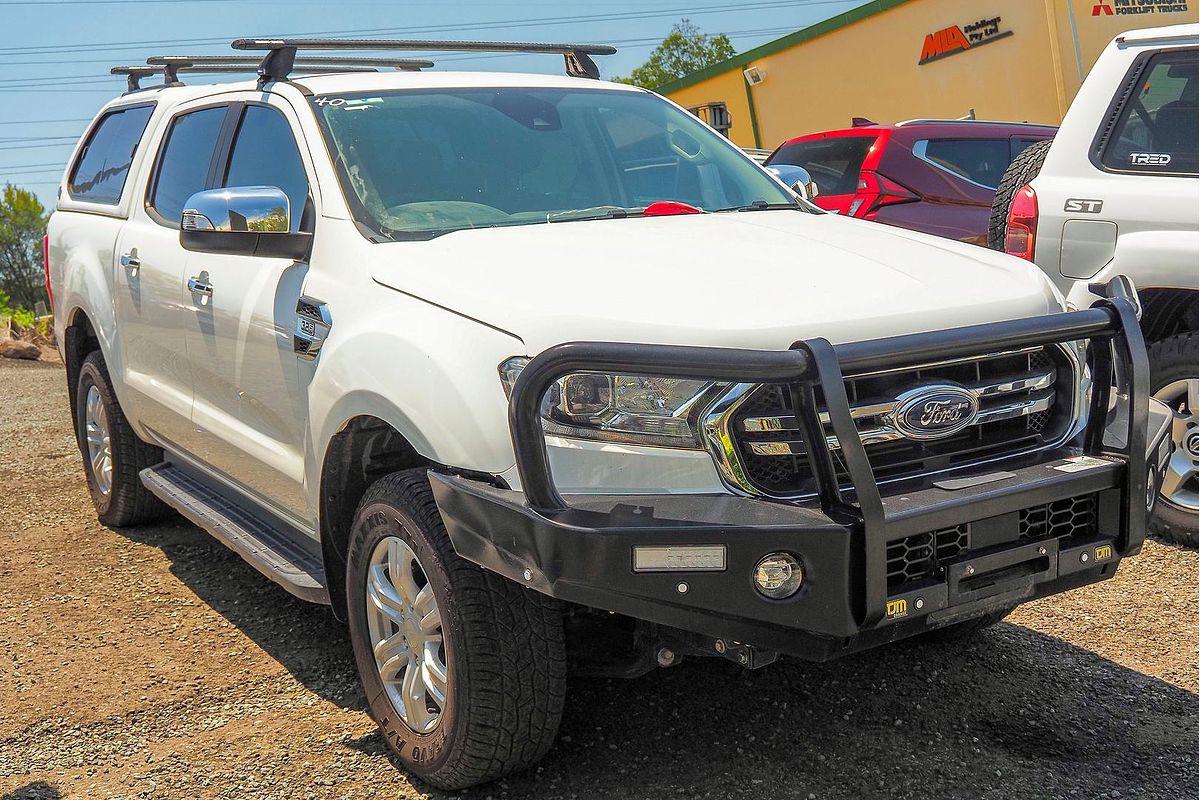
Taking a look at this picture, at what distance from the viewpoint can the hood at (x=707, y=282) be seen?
9.48 ft

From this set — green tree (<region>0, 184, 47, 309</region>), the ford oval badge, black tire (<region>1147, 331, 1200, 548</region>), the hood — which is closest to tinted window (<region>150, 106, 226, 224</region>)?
the hood

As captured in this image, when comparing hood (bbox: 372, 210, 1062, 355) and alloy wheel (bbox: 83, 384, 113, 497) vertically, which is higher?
hood (bbox: 372, 210, 1062, 355)

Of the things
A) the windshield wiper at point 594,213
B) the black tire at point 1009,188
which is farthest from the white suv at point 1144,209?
the windshield wiper at point 594,213

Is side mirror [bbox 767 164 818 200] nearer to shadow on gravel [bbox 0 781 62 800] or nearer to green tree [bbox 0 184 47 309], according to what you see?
shadow on gravel [bbox 0 781 62 800]

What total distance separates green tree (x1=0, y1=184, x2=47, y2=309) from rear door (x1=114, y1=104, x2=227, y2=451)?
101m

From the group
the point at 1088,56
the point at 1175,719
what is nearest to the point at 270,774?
the point at 1175,719

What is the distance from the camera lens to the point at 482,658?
300cm

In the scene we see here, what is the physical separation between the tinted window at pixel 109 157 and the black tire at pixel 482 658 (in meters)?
3.07

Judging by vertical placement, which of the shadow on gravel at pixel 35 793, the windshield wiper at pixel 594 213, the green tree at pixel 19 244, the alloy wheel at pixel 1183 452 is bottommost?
the green tree at pixel 19 244

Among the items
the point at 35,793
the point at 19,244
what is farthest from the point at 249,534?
the point at 19,244

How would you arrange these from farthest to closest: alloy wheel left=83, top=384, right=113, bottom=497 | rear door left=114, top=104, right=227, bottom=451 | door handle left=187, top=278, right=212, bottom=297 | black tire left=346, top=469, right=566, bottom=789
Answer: alloy wheel left=83, top=384, right=113, bottom=497, rear door left=114, top=104, right=227, bottom=451, door handle left=187, top=278, right=212, bottom=297, black tire left=346, top=469, right=566, bottom=789

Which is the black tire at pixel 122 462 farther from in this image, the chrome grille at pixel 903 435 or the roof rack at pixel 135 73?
the chrome grille at pixel 903 435

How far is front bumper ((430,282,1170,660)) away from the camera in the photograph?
8.71 feet

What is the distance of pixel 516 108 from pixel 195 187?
1.37m
